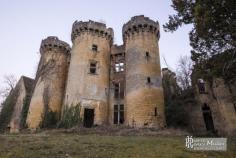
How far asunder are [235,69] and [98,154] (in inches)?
402

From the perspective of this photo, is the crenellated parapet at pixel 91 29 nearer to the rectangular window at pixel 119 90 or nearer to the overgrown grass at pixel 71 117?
the rectangular window at pixel 119 90

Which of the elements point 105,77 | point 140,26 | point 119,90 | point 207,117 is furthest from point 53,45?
point 207,117

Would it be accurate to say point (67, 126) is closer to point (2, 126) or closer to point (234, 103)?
point (2, 126)

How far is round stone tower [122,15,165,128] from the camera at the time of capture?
22625 mm

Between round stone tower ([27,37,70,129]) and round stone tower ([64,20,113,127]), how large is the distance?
319cm

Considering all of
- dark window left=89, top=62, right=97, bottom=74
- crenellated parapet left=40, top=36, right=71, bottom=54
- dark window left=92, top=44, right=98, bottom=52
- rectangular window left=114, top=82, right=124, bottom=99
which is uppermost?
crenellated parapet left=40, top=36, right=71, bottom=54

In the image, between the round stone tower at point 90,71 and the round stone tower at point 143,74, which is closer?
the round stone tower at point 143,74

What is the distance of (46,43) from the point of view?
30.7 meters

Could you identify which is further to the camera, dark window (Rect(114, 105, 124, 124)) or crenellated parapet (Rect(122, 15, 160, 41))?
crenellated parapet (Rect(122, 15, 160, 41))

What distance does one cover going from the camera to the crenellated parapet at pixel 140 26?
87.2 feet

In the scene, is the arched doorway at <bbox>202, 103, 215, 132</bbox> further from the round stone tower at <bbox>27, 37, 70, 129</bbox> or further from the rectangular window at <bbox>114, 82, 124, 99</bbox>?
the round stone tower at <bbox>27, 37, 70, 129</bbox>

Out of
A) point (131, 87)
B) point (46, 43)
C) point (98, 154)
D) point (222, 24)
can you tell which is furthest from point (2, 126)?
point (222, 24)
